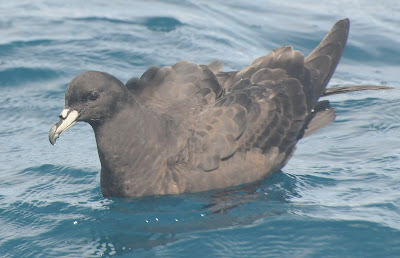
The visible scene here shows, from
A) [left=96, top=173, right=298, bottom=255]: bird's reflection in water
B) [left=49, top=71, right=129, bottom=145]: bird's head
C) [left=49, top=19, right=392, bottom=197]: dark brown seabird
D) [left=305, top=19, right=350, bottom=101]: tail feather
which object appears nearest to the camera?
[left=96, top=173, right=298, bottom=255]: bird's reflection in water

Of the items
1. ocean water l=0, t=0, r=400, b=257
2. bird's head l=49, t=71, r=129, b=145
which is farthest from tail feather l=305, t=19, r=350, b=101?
Answer: bird's head l=49, t=71, r=129, b=145

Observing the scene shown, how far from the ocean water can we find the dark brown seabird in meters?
0.19

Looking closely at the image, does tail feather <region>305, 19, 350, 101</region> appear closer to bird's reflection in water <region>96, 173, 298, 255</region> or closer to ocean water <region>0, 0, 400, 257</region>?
ocean water <region>0, 0, 400, 257</region>

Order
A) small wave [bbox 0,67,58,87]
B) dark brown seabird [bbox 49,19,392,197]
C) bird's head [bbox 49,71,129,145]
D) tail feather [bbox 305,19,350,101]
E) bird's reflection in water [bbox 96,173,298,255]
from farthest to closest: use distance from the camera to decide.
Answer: small wave [bbox 0,67,58,87] < tail feather [bbox 305,19,350,101] < dark brown seabird [bbox 49,19,392,197] < bird's head [bbox 49,71,129,145] < bird's reflection in water [bbox 96,173,298,255]

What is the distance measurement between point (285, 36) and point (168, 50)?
2164mm

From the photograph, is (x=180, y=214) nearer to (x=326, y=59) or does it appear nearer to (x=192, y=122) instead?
(x=192, y=122)

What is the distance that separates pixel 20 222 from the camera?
5887 millimetres

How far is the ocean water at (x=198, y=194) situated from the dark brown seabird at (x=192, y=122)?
190 millimetres

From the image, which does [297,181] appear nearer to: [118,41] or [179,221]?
[179,221]

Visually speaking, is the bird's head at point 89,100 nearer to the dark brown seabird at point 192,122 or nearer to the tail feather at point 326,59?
the dark brown seabird at point 192,122

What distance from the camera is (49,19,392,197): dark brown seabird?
5879 millimetres

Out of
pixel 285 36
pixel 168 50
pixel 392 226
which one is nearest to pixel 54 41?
pixel 168 50

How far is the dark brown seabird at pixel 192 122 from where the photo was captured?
5.88 m

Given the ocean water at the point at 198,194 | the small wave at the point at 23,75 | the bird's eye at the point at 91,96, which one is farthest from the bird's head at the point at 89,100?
the small wave at the point at 23,75
